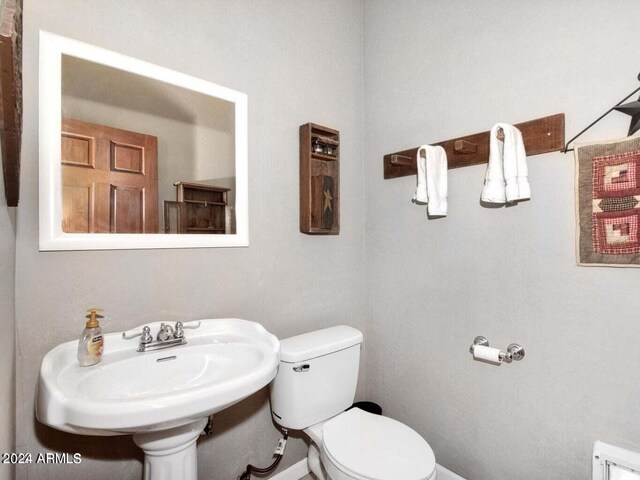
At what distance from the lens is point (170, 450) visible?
1008 millimetres

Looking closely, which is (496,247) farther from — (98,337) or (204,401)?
(98,337)

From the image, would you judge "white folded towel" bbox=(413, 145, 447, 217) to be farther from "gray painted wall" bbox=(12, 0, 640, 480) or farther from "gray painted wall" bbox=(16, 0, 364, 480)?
"gray painted wall" bbox=(16, 0, 364, 480)

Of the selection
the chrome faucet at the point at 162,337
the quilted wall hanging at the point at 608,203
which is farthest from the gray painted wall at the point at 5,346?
the quilted wall hanging at the point at 608,203

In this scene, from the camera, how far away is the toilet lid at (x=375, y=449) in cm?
112

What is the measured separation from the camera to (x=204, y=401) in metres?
0.83

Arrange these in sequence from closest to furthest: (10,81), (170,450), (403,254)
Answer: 1. (10,81)
2. (170,450)
3. (403,254)

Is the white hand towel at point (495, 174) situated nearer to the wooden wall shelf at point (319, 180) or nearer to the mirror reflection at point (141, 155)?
the wooden wall shelf at point (319, 180)

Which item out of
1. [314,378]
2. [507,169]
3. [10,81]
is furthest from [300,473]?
[10,81]

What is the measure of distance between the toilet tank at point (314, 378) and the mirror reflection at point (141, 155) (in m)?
0.60

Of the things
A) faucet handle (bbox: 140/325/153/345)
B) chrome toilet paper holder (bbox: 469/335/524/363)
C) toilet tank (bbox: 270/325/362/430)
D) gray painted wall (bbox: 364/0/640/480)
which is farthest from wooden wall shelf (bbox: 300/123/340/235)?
chrome toilet paper holder (bbox: 469/335/524/363)

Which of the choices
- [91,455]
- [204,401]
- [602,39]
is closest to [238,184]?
[204,401]

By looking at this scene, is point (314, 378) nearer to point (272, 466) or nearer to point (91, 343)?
point (272, 466)

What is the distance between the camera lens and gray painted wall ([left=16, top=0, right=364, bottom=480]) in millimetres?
1039

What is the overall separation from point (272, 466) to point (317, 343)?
2.01ft
